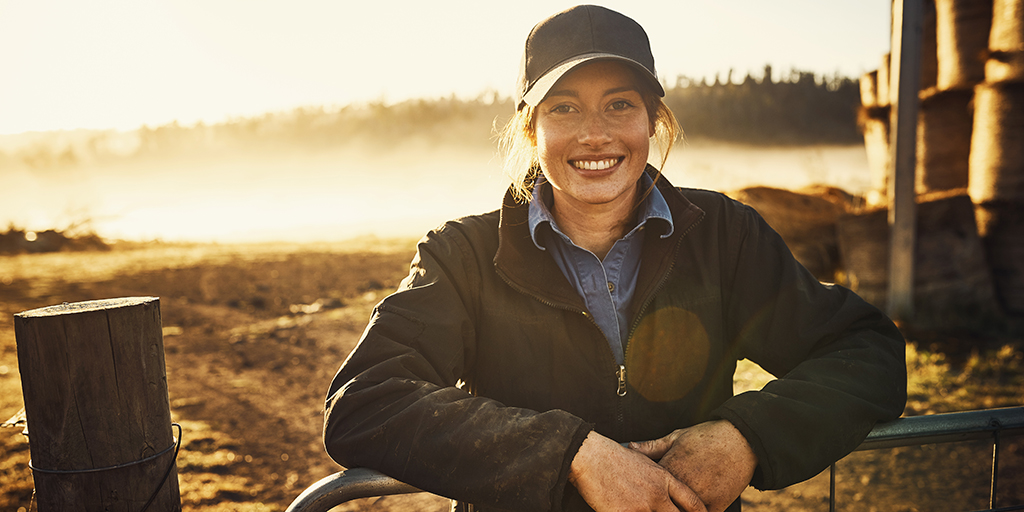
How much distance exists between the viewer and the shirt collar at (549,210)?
166cm

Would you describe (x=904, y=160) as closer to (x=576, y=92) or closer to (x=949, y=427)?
(x=949, y=427)

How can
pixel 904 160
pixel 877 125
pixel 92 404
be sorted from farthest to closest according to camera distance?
pixel 877 125
pixel 904 160
pixel 92 404

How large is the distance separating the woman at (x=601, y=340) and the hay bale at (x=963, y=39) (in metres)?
6.68

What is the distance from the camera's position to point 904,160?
19.5 ft

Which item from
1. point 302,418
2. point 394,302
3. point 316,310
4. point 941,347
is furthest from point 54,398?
point 316,310

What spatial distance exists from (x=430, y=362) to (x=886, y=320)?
132 centimetres

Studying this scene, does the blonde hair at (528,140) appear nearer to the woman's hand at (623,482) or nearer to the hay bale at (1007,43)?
the woman's hand at (623,482)

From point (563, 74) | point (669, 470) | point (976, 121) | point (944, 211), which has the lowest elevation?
point (944, 211)

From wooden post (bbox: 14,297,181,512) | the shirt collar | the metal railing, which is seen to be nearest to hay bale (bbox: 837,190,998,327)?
the metal railing

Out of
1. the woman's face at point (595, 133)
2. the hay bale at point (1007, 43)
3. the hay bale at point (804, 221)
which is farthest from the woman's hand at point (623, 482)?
the hay bale at point (1007, 43)

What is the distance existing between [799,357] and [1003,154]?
630 centimetres

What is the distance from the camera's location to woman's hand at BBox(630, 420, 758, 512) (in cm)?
123

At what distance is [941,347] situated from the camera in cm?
525

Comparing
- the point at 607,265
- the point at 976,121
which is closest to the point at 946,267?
the point at 976,121
